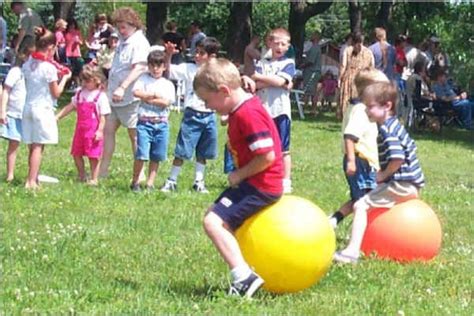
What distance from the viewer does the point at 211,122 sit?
11.9 metres

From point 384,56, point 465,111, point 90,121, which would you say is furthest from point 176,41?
point 465,111

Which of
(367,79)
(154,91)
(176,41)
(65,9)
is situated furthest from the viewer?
(65,9)

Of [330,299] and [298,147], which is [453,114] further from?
[330,299]

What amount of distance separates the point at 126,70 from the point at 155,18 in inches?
778

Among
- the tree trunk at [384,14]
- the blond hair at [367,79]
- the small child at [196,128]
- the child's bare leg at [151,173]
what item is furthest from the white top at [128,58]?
the tree trunk at [384,14]

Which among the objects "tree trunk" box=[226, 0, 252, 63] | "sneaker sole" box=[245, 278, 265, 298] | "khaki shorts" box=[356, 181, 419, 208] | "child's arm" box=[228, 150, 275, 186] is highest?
"child's arm" box=[228, 150, 275, 186]

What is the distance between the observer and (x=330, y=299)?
6.81m

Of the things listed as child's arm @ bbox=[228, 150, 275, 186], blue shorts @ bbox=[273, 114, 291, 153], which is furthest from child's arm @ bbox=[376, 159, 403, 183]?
blue shorts @ bbox=[273, 114, 291, 153]

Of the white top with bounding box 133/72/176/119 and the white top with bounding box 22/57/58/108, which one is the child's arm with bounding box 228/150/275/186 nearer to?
the white top with bounding box 133/72/176/119

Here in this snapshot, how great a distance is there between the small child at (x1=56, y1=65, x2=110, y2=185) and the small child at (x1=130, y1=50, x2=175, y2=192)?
2.66 feet

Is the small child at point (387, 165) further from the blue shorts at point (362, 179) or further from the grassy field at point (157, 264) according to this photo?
the blue shorts at point (362, 179)

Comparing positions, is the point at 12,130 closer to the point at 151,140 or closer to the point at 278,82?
the point at 151,140

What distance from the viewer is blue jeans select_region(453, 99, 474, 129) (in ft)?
81.9

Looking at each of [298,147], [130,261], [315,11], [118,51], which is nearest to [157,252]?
[130,261]
